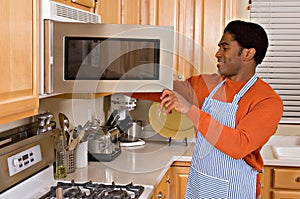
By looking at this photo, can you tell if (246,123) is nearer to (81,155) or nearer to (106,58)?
(106,58)

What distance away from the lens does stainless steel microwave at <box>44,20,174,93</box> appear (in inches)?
74.7

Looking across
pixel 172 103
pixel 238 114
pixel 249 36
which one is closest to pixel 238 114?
pixel 238 114

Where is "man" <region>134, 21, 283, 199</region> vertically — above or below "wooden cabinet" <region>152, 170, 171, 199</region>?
above

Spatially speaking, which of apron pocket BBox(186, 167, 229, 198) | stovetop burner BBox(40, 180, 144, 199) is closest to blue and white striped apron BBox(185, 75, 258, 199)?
apron pocket BBox(186, 167, 229, 198)

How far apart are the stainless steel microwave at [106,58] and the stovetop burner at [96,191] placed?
1.43 feet

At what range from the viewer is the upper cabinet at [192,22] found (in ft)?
10.9

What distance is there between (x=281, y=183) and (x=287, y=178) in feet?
0.16

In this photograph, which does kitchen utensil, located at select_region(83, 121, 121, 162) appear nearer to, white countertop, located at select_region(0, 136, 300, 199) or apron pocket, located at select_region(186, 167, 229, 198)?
white countertop, located at select_region(0, 136, 300, 199)

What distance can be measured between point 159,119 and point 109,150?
0.82 m

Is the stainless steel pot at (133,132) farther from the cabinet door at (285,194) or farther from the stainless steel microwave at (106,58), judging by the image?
the stainless steel microwave at (106,58)

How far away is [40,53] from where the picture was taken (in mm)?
1819

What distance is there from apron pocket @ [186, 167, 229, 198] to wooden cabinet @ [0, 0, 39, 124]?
3.41 feet

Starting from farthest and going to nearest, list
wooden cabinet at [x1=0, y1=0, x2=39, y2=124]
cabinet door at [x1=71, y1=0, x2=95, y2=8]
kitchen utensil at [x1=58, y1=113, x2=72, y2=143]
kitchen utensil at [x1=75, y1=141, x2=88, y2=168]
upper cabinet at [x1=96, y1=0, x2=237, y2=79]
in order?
1. upper cabinet at [x1=96, y1=0, x2=237, y2=79]
2. kitchen utensil at [x1=75, y1=141, x2=88, y2=168]
3. kitchen utensil at [x1=58, y1=113, x2=72, y2=143]
4. cabinet door at [x1=71, y1=0, x2=95, y2=8]
5. wooden cabinet at [x1=0, y1=0, x2=39, y2=124]

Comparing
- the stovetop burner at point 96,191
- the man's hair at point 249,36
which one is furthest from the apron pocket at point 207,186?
the man's hair at point 249,36
